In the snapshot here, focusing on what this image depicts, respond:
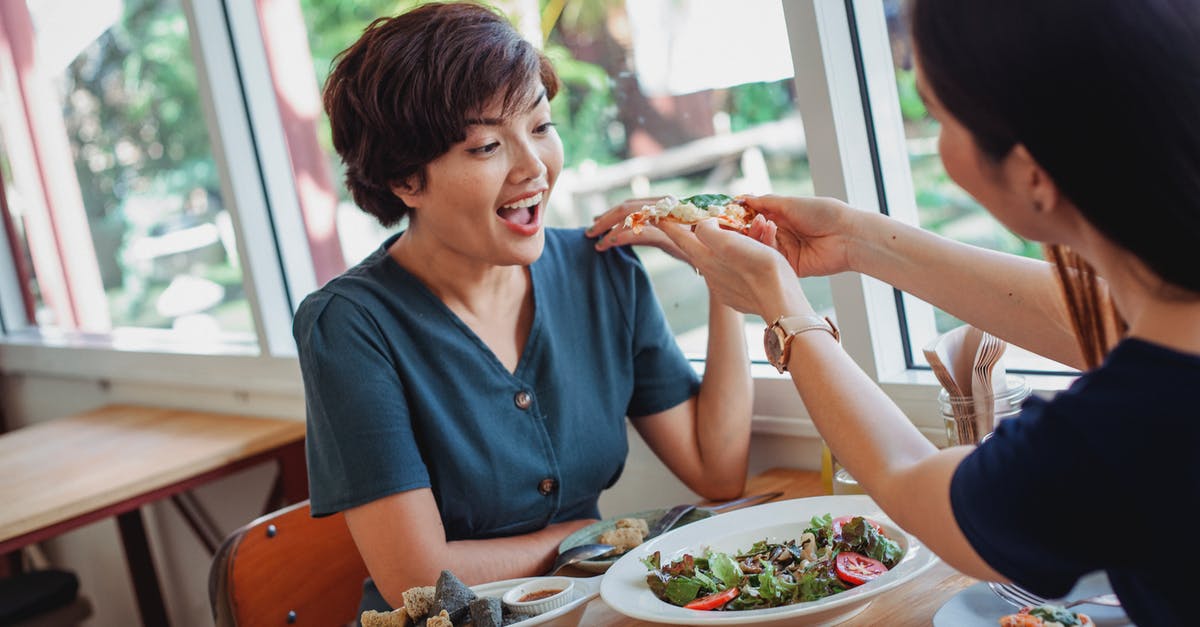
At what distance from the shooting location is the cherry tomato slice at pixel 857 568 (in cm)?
129

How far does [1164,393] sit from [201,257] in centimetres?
344

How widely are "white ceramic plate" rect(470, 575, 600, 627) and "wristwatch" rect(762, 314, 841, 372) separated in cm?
35

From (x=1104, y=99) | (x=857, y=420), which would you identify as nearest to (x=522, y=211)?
(x=857, y=420)

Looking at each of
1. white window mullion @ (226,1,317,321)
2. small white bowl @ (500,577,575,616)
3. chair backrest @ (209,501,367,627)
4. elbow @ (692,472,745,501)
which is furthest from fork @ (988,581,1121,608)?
white window mullion @ (226,1,317,321)

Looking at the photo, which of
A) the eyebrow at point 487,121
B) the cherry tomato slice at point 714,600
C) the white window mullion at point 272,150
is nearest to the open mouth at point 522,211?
the eyebrow at point 487,121

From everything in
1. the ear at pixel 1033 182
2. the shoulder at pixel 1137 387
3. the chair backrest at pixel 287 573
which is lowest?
the chair backrest at pixel 287 573

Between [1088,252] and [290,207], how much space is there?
2.52 meters

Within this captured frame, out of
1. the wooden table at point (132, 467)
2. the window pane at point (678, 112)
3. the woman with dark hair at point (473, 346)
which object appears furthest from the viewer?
the wooden table at point (132, 467)

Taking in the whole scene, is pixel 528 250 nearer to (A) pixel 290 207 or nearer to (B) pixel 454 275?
(B) pixel 454 275

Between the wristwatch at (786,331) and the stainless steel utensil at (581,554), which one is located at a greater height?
the wristwatch at (786,331)

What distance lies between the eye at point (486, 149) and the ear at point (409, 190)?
4.3 inches

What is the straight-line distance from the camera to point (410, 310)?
1.80 m

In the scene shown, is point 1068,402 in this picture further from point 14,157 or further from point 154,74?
point 14,157

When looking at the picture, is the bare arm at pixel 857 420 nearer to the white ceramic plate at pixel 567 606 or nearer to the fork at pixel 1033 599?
the fork at pixel 1033 599
